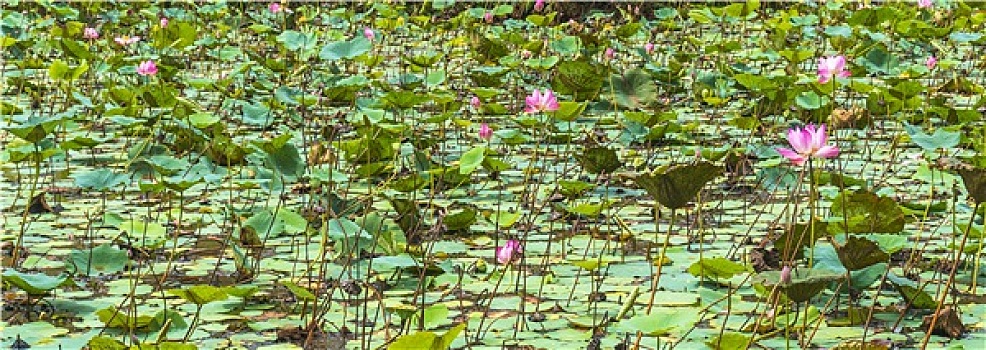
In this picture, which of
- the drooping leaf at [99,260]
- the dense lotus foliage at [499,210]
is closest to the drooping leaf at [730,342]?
the dense lotus foliage at [499,210]

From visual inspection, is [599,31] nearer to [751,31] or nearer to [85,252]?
[751,31]

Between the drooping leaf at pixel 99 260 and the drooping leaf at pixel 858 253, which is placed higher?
the drooping leaf at pixel 858 253

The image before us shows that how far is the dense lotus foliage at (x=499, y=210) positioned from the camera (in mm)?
2570

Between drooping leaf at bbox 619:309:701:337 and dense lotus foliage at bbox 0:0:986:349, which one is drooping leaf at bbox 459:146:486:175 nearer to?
dense lotus foliage at bbox 0:0:986:349

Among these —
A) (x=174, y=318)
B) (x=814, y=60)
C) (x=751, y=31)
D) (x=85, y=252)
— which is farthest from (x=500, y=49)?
(x=174, y=318)

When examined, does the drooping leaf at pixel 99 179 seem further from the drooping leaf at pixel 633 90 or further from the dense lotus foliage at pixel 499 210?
the drooping leaf at pixel 633 90

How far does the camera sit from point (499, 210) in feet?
11.4

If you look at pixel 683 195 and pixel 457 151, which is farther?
pixel 457 151

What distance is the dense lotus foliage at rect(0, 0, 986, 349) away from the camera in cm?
257

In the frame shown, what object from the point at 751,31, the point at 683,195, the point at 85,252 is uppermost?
the point at 683,195

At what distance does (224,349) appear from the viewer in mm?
2539

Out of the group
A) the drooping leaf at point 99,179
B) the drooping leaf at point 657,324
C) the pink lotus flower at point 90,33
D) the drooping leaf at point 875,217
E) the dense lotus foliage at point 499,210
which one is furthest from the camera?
the pink lotus flower at point 90,33

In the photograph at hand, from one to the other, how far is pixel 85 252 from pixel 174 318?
20.3 inches

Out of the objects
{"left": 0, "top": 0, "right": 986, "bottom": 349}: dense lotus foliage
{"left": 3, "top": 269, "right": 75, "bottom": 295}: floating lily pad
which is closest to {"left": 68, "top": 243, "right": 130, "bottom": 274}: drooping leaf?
{"left": 0, "top": 0, "right": 986, "bottom": 349}: dense lotus foliage
